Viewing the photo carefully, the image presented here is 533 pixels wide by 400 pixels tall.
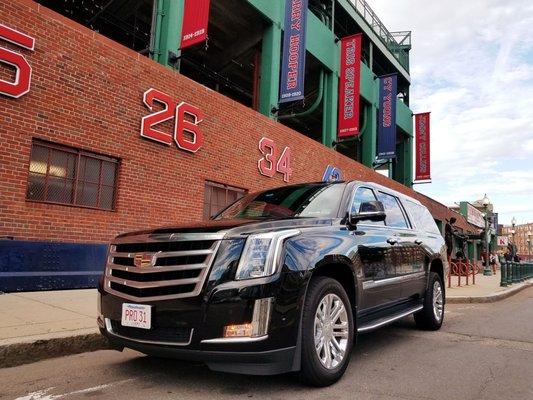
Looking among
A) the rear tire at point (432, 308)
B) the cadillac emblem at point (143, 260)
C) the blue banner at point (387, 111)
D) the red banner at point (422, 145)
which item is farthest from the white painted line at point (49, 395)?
the red banner at point (422, 145)

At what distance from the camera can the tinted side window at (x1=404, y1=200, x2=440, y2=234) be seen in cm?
664

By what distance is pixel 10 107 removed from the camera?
7.54 meters

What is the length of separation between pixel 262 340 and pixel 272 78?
1324cm

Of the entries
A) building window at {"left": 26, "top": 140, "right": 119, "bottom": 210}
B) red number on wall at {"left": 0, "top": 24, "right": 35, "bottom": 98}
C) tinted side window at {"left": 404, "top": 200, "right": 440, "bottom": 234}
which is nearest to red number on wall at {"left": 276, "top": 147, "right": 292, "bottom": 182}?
building window at {"left": 26, "top": 140, "right": 119, "bottom": 210}

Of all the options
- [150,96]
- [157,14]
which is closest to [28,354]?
[150,96]

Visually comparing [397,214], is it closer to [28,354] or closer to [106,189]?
[28,354]

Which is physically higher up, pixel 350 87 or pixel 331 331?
pixel 350 87

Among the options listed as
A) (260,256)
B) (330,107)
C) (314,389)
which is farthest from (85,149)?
(330,107)

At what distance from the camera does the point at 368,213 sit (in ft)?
14.8

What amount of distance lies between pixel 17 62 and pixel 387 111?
63.7 ft

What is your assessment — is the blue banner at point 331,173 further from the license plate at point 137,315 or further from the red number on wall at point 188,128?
the license plate at point 137,315

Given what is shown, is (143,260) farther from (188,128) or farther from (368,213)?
(188,128)

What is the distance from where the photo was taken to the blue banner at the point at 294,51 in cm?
1523

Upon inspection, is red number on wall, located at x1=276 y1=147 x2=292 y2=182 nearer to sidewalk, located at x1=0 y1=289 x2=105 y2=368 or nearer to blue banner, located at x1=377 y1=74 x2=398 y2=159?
sidewalk, located at x1=0 y1=289 x2=105 y2=368
